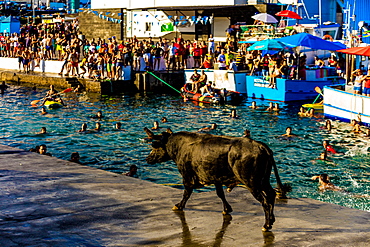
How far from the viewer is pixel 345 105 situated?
78.2 feet

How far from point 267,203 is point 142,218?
2019mm

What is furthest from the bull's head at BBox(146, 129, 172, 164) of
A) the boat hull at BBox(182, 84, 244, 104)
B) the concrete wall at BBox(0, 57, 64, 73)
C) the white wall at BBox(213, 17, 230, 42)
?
the white wall at BBox(213, 17, 230, 42)

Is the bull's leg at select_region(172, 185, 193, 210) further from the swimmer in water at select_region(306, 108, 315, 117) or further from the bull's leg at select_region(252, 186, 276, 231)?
the swimmer in water at select_region(306, 108, 315, 117)

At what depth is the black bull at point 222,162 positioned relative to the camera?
816 cm

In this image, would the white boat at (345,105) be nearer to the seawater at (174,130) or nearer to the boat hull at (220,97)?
the seawater at (174,130)

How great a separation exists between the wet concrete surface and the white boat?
45.9 ft


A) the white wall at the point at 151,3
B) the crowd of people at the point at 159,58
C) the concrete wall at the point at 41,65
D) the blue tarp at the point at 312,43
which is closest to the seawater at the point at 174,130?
the crowd of people at the point at 159,58

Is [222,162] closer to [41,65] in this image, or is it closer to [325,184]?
[325,184]

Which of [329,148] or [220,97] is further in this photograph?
[220,97]

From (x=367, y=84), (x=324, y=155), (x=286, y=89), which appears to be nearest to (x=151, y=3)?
(x=286, y=89)

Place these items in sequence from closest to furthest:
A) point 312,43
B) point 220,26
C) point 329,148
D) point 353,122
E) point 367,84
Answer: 1. point 329,148
2. point 353,122
3. point 367,84
4. point 312,43
5. point 220,26

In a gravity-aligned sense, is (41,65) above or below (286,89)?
above

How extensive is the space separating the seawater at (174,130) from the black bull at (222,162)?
370 centimetres

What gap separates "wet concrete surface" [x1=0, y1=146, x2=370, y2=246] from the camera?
776cm
